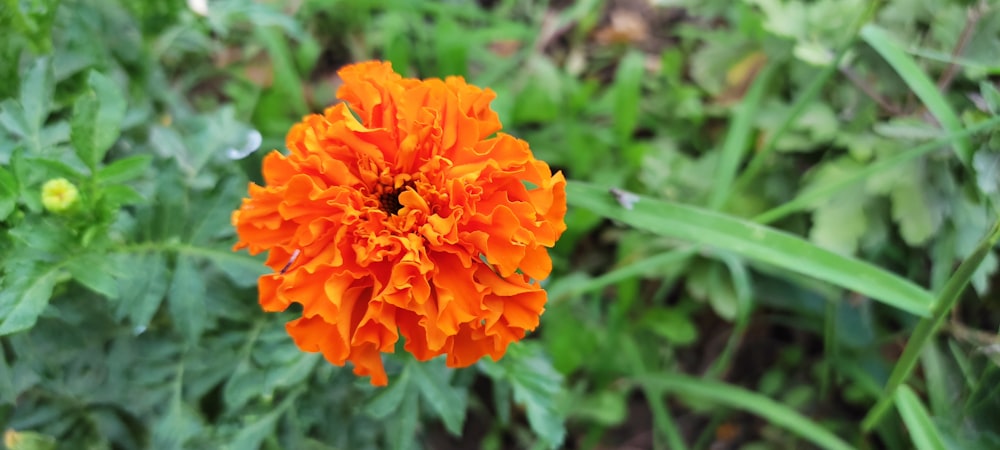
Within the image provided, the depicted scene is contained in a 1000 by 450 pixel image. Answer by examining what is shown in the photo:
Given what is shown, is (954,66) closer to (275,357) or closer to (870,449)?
(870,449)

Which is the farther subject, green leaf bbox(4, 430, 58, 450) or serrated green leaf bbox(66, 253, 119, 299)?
green leaf bbox(4, 430, 58, 450)

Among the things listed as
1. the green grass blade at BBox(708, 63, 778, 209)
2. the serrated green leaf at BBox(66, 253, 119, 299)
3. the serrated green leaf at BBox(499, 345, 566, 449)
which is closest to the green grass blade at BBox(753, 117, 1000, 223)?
the green grass blade at BBox(708, 63, 778, 209)

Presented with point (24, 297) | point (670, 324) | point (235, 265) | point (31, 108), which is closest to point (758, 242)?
point (670, 324)

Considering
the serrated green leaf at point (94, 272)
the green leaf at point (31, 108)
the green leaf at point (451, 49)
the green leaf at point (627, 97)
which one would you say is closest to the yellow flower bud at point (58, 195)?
the serrated green leaf at point (94, 272)

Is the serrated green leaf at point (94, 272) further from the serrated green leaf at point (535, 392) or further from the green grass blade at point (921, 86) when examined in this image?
the green grass blade at point (921, 86)

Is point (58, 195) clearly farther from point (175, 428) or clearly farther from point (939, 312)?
point (939, 312)

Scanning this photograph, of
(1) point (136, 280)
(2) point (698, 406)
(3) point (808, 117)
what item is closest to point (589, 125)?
(3) point (808, 117)

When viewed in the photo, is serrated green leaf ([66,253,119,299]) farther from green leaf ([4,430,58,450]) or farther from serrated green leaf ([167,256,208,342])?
green leaf ([4,430,58,450])
